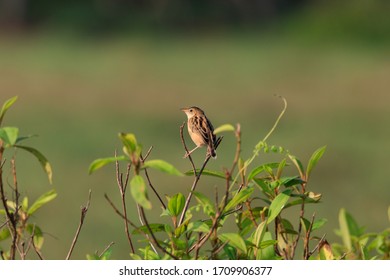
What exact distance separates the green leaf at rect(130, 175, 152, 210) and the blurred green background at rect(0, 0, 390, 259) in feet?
17.2

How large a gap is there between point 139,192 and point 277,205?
11.6 inches

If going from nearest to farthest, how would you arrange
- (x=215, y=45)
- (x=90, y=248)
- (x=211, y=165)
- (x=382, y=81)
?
1. (x=90, y=248)
2. (x=211, y=165)
3. (x=382, y=81)
4. (x=215, y=45)

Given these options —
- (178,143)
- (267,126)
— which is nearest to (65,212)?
(178,143)

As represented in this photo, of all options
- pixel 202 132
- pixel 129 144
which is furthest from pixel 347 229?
pixel 129 144

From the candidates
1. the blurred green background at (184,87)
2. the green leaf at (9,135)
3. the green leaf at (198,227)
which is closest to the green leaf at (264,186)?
the green leaf at (198,227)

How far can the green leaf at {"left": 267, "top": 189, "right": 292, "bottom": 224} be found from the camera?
1562 millimetres

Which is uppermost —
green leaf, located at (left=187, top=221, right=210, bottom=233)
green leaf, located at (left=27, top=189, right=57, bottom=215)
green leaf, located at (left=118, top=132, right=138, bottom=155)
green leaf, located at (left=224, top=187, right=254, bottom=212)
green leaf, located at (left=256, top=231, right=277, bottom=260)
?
green leaf, located at (left=27, top=189, right=57, bottom=215)

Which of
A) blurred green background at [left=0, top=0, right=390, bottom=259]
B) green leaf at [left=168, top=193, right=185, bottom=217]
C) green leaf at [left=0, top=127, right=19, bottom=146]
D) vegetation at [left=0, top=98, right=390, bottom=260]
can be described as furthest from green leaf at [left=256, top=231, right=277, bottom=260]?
blurred green background at [left=0, top=0, right=390, bottom=259]

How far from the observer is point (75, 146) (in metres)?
10.9

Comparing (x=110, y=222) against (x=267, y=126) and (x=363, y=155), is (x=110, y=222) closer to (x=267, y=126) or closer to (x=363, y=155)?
(x=363, y=155)

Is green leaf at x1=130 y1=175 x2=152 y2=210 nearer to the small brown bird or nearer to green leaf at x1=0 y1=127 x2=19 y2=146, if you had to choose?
green leaf at x1=0 y1=127 x2=19 y2=146

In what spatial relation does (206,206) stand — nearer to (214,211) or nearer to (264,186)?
(214,211)

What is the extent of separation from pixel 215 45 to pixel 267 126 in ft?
20.9

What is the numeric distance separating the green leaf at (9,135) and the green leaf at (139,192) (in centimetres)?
18
